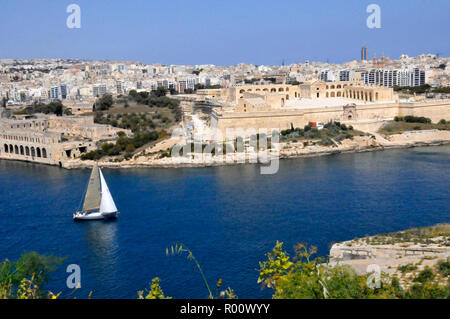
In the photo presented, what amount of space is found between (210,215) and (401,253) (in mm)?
4069

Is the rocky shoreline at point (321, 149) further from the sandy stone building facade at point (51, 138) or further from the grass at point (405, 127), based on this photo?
the sandy stone building facade at point (51, 138)

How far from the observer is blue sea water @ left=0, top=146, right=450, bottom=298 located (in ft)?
23.0

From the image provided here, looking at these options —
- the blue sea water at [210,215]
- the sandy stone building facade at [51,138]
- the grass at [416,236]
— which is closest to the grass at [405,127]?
the blue sea water at [210,215]

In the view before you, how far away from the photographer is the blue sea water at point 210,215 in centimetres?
700

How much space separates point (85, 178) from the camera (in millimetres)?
13164

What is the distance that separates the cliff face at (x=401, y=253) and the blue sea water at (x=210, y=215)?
816mm

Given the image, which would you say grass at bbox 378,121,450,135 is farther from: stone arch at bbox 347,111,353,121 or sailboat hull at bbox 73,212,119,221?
sailboat hull at bbox 73,212,119,221

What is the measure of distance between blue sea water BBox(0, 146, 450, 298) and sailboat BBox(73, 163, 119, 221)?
0.63 ft

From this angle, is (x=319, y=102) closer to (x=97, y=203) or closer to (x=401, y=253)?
(x=97, y=203)
